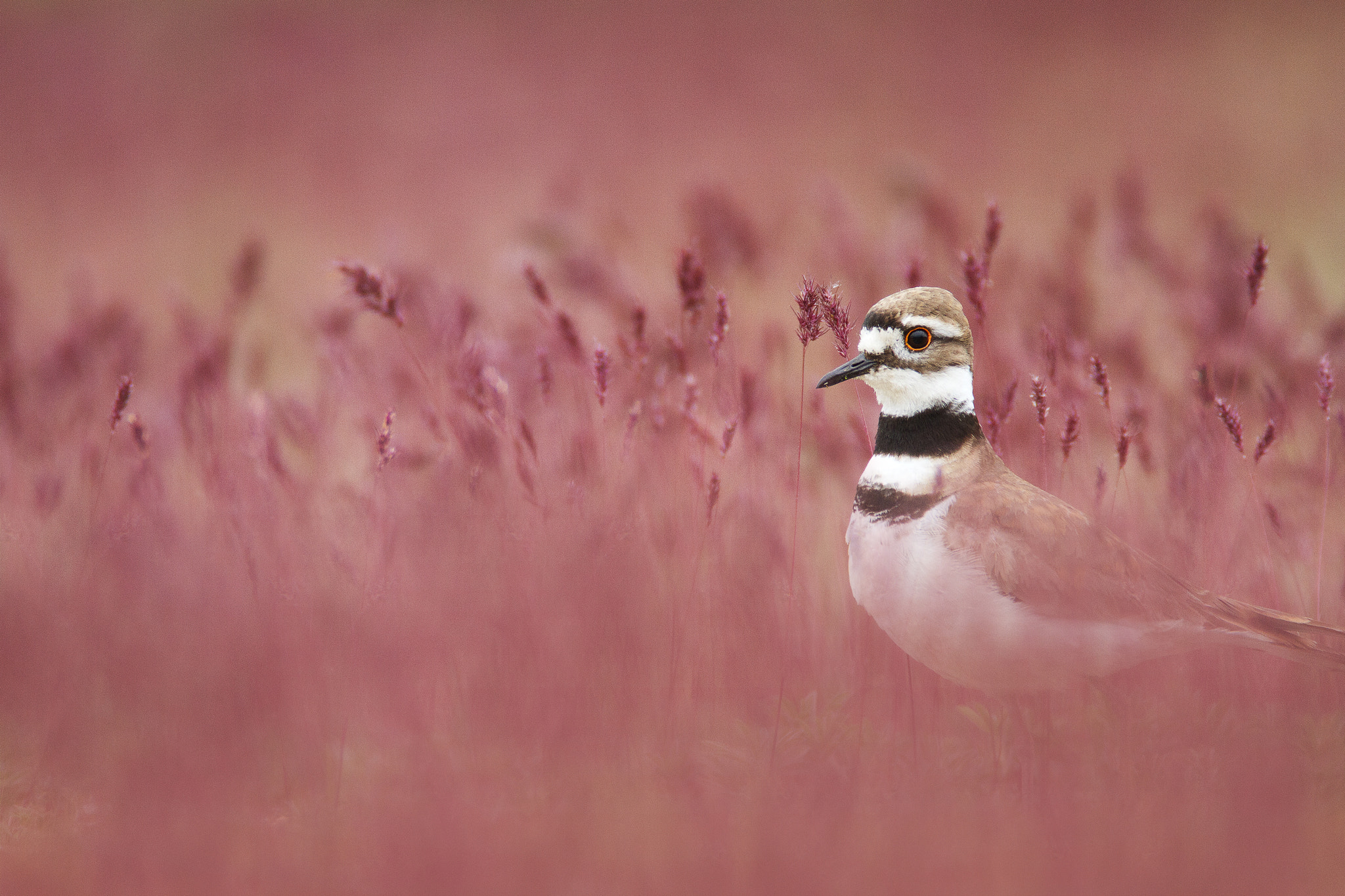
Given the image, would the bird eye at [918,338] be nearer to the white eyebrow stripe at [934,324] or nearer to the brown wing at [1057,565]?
the white eyebrow stripe at [934,324]

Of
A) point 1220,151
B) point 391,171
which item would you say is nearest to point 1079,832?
point 1220,151

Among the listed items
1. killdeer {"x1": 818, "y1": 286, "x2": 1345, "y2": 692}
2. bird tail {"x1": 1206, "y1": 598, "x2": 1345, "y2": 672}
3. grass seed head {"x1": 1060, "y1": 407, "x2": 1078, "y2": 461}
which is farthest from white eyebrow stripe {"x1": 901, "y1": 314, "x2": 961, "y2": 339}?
bird tail {"x1": 1206, "y1": 598, "x2": 1345, "y2": 672}

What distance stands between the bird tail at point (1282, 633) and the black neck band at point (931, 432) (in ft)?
2.40

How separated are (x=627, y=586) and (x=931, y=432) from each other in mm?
1127

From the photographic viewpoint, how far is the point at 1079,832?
2.10m

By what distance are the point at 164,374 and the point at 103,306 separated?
41.8 inches

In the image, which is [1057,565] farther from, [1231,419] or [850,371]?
[850,371]

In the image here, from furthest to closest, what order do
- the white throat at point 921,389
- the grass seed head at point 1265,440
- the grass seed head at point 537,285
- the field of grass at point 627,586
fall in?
the grass seed head at point 537,285 < the white throat at point 921,389 < the grass seed head at point 1265,440 < the field of grass at point 627,586

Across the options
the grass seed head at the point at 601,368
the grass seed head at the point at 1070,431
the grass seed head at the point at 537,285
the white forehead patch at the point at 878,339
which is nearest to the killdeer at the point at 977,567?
the white forehead patch at the point at 878,339

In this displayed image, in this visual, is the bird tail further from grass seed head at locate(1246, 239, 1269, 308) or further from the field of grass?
grass seed head at locate(1246, 239, 1269, 308)

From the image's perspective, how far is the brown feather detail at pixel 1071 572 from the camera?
251 cm

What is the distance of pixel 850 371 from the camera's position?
2617 millimetres

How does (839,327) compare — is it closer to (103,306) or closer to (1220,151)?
(103,306)

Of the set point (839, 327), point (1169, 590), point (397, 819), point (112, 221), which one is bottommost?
point (397, 819)
